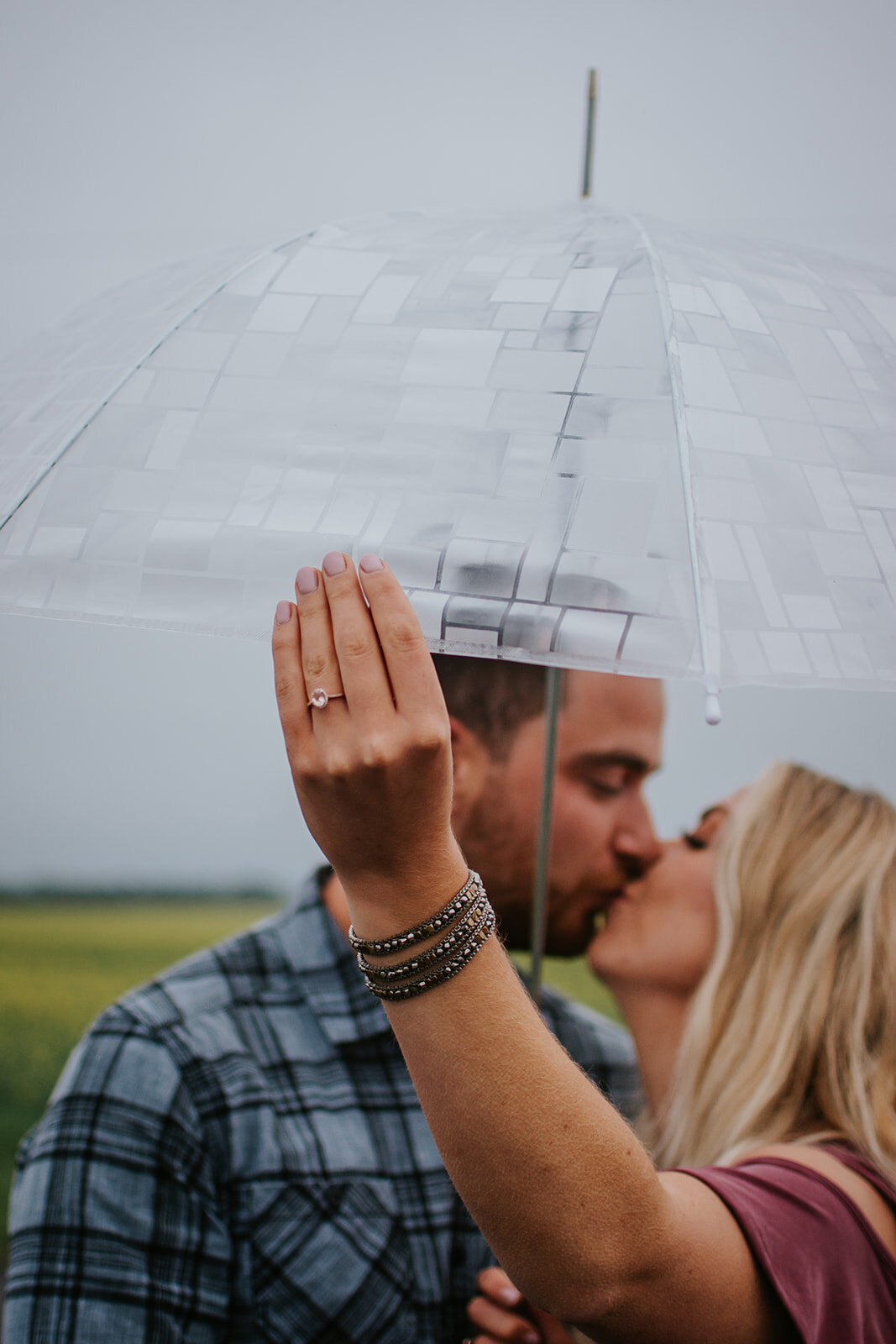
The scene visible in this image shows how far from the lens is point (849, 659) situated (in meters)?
0.68

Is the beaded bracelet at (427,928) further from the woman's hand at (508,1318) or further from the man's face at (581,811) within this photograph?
the man's face at (581,811)

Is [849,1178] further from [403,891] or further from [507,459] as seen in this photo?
[507,459]

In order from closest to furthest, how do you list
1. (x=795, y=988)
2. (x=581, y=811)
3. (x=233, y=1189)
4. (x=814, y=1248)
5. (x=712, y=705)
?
(x=712, y=705)
(x=814, y=1248)
(x=233, y=1189)
(x=795, y=988)
(x=581, y=811)

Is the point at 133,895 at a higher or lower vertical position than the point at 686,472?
lower

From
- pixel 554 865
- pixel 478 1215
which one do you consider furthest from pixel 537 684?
pixel 478 1215

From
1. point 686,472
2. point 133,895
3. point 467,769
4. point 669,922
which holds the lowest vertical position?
point 133,895

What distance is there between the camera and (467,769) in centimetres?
157

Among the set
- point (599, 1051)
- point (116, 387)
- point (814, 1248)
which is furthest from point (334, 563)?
point (599, 1051)

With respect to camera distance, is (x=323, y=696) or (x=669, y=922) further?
(x=669, y=922)

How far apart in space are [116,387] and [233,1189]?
1.00m

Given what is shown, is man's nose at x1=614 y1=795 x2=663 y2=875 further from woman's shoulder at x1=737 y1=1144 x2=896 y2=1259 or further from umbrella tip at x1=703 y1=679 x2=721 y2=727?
umbrella tip at x1=703 y1=679 x2=721 y2=727

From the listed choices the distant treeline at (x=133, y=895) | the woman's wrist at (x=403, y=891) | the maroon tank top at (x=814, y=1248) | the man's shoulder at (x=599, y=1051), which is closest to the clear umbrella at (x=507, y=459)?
the woman's wrist at (x=403, y=891)

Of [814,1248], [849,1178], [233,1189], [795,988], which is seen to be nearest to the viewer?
[814,1248]

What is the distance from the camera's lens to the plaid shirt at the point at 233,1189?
120 cm
